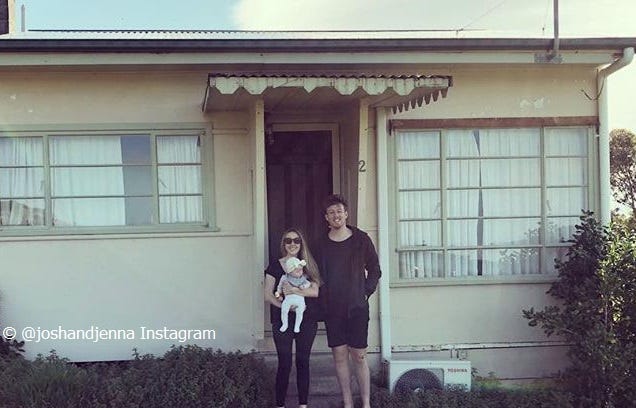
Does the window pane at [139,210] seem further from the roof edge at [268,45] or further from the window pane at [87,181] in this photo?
the roof edge at [268,45]

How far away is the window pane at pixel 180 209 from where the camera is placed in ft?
22.5

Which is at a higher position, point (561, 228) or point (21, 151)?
point (21, 151)

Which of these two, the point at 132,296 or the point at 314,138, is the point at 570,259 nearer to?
the point at 314,138

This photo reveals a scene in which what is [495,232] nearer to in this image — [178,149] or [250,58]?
[250,58]

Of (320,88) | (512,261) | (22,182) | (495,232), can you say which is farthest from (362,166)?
(22,182)

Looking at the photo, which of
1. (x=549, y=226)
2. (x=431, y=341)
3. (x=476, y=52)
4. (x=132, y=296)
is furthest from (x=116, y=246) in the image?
(x=549, y=226)

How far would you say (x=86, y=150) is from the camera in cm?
682

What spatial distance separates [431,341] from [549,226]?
172 cm

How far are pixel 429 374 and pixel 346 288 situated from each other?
4.23 feet

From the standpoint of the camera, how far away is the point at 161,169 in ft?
22.4

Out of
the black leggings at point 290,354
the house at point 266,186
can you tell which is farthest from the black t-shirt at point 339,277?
the house at point 266,186

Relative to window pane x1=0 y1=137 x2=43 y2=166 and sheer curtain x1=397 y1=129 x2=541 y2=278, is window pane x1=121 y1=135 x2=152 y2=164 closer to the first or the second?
window pane x1=0 y1=137 x2=43 y2=166

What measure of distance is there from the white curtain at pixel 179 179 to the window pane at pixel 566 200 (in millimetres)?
3598

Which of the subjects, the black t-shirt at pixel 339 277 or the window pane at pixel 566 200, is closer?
the black t-shirt at pixel 339 277
